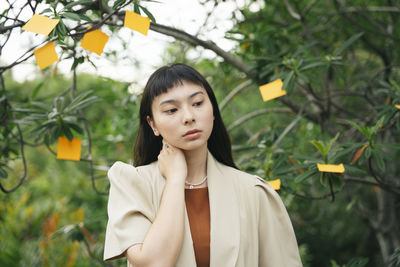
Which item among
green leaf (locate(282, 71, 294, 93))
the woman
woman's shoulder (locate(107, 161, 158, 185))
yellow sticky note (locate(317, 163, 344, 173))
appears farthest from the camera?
green leaf (locate(282, 71, 294, 93))

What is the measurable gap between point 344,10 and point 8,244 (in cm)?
371

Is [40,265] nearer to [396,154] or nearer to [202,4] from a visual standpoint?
[202,4]

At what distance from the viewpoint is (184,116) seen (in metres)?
1.25

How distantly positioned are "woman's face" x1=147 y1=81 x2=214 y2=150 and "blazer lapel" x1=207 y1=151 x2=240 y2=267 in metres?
0.18

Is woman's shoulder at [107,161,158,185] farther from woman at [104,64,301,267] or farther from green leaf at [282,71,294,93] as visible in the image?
green leaf at [282,71,294,93]

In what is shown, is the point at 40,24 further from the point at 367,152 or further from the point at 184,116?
the point at 367,152

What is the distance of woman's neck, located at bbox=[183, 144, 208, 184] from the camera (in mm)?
1402

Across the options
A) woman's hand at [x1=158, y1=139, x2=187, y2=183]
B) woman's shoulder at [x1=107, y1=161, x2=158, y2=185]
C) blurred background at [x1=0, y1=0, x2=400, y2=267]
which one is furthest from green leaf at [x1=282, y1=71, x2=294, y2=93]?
woman's shoulder at [x1=107, y1=161, x2=158, y2=185]

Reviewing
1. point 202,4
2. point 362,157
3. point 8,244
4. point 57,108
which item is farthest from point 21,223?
point 362,157

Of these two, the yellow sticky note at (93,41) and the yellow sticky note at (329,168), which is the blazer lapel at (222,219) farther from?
the yellow sticky note at (93,41)

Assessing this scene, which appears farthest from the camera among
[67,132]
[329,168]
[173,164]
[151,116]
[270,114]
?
[270,114]

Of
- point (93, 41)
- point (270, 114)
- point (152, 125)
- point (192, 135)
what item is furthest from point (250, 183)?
point (270, 114)

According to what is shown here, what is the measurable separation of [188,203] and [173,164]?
0.17 meters

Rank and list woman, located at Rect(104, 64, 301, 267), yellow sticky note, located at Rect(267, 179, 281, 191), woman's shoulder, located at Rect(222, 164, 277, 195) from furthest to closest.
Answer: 1. yellow sticky note, located at Rect(267, 179, 281, 191)
2. woman's shoulder, located at Rect(222, 164, 277, 195)
3. woman, located at Rect(104, 64, 301, 267)
